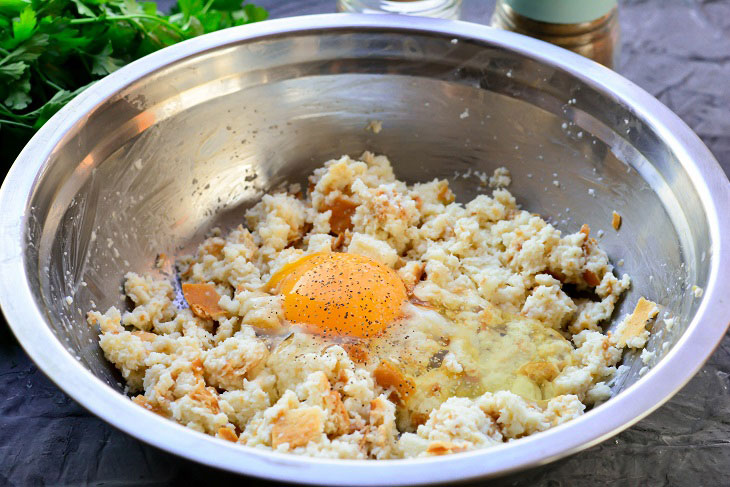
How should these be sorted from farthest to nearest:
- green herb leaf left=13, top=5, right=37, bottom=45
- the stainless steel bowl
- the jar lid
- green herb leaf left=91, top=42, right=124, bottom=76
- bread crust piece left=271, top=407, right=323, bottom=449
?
the jar lid → green herb leaf left=91, top=42, right=124, bottom=76 → green herb leaf left=13, top=5, right=37, bottom=45 → the stainless steel bowl → bread crust piece left=271, top=407, right=323, bottom=449

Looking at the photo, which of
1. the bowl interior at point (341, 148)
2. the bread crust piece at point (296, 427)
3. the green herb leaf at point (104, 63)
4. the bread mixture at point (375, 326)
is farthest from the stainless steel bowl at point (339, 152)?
the bread crust piece at point (296, 427)

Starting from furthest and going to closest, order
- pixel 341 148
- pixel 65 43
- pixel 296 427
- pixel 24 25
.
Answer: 1. pixel 341 148
2. pixel 65 43
3. pixel 24 25
4. pixel 296 427

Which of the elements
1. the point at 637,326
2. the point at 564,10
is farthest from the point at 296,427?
the point at 564,10

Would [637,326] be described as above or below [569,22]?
below

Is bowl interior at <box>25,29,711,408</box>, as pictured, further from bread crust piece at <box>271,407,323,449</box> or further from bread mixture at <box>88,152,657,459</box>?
bread crust piece at <box>271,407,323,449</box>

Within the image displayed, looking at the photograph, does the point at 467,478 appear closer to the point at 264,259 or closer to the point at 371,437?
the point at 371,437

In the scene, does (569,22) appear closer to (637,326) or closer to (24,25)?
(637,326)

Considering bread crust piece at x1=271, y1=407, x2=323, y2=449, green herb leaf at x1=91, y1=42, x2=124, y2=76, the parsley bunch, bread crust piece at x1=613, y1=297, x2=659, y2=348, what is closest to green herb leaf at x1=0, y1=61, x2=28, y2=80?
the parsley bunch

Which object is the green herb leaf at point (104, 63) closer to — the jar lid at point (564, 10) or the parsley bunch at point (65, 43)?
the parsley bunch at point (65, 43)
